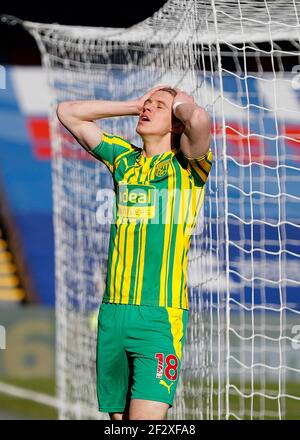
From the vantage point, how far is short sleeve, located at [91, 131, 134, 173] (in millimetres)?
4176

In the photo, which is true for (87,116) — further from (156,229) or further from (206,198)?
(206,198)

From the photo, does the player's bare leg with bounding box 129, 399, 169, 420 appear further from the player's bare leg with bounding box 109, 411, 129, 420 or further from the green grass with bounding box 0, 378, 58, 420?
the green grass with bounding box 0, 378, 58, 420

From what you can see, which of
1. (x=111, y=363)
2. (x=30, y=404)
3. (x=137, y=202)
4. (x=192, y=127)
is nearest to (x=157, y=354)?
(x=111, y=363)

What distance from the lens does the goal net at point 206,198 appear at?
510 cm

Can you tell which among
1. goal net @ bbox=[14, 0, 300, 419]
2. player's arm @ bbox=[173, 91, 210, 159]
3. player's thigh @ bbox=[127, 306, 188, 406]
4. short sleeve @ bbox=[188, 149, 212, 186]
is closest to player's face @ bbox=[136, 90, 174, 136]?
player's arm @ bbox=[173, 91, 210, 159]

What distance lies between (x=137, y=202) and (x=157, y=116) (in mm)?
335

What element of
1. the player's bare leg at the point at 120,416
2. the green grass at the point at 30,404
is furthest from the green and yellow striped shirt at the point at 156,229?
the green grass at the point at 30,404

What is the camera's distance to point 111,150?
4.19 metres

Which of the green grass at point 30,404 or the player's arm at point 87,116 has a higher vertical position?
the player's arm at point 87,116

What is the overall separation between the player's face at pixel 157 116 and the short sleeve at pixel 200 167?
0.17m

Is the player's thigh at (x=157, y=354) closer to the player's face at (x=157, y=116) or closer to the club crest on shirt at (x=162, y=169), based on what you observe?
the club crest on shirt at (x=162, y=169)
